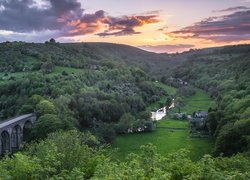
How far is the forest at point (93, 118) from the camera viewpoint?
97.4 ft

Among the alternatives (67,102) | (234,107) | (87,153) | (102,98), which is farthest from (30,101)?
(87,153)

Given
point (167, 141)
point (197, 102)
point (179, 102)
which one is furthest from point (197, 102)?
point (167, 141)

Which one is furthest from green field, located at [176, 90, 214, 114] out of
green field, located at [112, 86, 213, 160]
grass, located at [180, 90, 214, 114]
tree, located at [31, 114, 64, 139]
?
tree, located at [31, 114, 64, 139]

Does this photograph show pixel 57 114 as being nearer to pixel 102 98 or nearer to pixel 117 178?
pixel 102 98

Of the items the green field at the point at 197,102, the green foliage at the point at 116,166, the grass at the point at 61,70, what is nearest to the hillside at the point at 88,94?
the grass at the point at 61,70

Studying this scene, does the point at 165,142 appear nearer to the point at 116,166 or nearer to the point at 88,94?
the point at 88,94

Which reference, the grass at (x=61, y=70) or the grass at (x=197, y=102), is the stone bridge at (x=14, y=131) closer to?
the grass at (x=61, y=70)

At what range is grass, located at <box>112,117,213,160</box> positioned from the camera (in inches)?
2939

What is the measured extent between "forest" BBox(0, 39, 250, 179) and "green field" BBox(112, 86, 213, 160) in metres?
2.98

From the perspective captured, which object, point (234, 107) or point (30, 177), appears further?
point (234, 107)

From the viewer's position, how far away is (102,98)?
111750 mm

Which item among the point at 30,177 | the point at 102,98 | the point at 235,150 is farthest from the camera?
the point at 102,98

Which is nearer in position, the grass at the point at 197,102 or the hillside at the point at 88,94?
the hillside at the point at 88,94

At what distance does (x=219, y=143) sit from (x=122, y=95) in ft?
207
